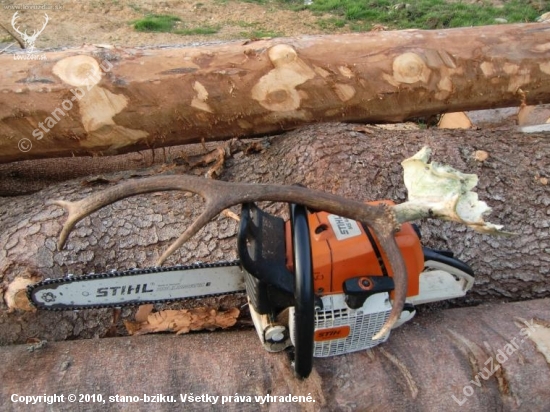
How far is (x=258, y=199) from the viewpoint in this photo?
1238mm

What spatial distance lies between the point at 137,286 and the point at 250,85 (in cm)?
97

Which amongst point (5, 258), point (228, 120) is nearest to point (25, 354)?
point (5, 258)

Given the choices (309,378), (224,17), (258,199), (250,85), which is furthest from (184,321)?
(224,17)

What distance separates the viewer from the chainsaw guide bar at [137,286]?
57.2 inches

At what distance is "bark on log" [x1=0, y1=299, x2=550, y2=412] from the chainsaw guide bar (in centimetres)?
16

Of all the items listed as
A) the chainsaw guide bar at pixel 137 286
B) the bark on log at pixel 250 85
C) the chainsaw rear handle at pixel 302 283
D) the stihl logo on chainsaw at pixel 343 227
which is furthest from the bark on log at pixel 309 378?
the bark on log at pixel 250 85

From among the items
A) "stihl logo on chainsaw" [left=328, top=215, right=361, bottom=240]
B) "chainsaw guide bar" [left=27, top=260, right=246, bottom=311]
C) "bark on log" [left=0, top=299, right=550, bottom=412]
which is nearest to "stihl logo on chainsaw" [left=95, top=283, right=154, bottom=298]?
"chainsaw guide bar" [left=27, top=260, right=246, bottom=311]

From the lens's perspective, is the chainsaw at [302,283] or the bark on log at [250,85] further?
the bark on log at [250,85]

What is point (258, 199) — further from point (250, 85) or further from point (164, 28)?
point (164, 28)

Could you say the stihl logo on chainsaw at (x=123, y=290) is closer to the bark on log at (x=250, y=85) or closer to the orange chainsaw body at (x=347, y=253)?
the orange chainsaw body at (x=347, y=253)

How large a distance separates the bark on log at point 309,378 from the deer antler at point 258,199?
1.13 ft

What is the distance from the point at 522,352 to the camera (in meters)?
1.56

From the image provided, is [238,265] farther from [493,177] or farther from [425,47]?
[425,47]
